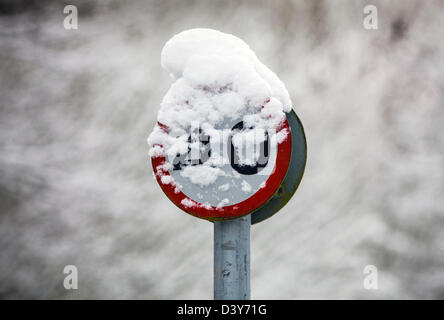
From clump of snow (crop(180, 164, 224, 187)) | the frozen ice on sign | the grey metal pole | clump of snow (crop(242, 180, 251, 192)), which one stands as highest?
the frozen ice on sign

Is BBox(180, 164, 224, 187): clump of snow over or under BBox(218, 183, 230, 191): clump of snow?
over

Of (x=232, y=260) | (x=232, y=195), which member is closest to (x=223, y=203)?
(x=232, y=195)

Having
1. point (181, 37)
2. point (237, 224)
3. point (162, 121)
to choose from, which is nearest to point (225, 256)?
point (237, 224)

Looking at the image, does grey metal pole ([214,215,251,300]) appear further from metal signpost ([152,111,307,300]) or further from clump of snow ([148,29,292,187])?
clump of snow ([148,29,292,187])

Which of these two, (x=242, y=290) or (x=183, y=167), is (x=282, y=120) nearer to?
(x=183, y=167)

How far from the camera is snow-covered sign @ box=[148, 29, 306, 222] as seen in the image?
1431mm

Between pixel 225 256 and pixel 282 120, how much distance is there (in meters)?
0.51

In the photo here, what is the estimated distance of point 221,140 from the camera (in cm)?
148

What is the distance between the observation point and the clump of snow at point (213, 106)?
1.47m

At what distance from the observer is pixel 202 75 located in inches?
59.3

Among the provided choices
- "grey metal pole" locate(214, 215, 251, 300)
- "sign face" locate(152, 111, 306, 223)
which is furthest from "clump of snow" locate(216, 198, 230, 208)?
"grey metal pole" locate(214, 215, 251, 300)

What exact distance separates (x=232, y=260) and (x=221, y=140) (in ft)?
1.38

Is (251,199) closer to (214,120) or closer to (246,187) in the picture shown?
(246,187)

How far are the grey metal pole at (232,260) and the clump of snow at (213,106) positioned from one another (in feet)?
0.62
